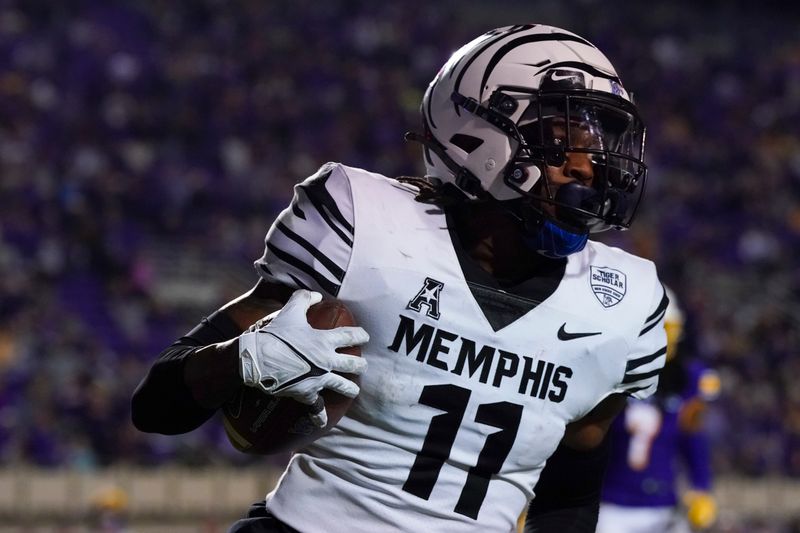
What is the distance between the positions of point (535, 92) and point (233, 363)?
29.2 inches

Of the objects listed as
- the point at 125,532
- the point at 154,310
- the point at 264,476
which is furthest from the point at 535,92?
the point at 154,310

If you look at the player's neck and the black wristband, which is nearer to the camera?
the black wristband

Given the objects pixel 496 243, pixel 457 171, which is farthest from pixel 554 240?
pixel 457 171

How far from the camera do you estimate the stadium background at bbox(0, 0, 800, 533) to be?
785 centimetres

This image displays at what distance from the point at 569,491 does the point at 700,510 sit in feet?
12.4

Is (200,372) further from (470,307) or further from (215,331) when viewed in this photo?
(470,307)

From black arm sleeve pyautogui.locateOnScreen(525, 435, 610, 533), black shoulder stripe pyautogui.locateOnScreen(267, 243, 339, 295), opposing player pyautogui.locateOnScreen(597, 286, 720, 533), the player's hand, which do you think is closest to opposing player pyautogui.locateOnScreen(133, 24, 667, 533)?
black shoulder stripe pyautogui.locateOnScreen(267, 243, 339, 295)

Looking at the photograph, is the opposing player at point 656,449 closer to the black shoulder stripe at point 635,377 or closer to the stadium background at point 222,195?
the stadium background at point 222,195

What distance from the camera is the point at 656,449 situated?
567 centimetres

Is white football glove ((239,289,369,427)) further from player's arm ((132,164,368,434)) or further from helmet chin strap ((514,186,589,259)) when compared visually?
helmet chin strap ((514,186,589,259))

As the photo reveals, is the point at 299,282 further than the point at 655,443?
No

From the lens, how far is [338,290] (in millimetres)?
2076

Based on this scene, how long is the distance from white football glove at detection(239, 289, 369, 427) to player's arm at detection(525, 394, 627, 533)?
608 mm

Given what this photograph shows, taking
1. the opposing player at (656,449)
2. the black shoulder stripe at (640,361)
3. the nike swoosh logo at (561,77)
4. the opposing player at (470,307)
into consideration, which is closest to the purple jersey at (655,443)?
the opposing player at (656,449)
